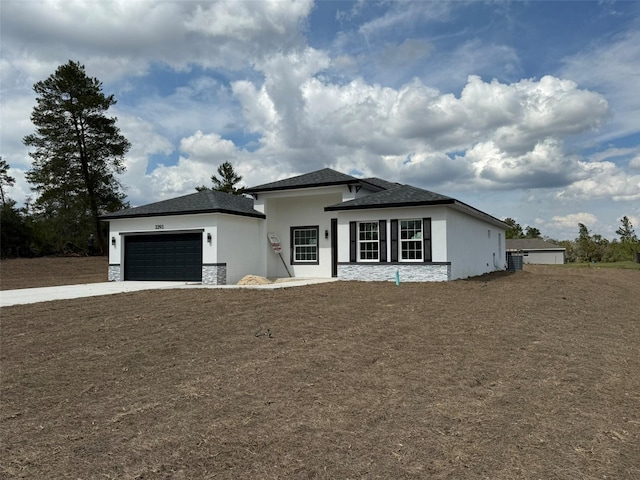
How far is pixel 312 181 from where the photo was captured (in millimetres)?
19891

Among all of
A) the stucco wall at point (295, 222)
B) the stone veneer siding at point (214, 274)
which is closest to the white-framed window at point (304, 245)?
the stucco wall at point (295, 222)

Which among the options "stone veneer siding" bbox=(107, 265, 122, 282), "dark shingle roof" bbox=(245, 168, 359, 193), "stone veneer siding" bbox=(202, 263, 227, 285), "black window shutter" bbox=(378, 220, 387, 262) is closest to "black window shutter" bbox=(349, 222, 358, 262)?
"black window shutter" bbox=(378, 220, 387, 262)

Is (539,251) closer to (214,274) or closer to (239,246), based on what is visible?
(239,246)

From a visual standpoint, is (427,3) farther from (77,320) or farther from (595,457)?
(595,457)

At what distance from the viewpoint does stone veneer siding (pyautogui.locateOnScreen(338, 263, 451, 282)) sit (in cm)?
1680

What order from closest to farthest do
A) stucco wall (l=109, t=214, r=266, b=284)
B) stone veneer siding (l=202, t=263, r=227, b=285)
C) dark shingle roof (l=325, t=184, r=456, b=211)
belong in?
dark shingle roof (l=325, t=184, r=456, b=211) < stone veneer siding (l=202, t=263, r=227, b=285) < stucco wall (l=109, t=214, r=266, b=284)

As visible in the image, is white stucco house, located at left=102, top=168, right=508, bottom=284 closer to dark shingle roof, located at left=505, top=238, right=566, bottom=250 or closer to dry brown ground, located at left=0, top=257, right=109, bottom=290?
dry brown ground, located at left=0, top=257, right=109, bottom=290

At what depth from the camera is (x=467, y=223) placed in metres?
20.0

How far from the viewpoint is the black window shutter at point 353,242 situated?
18.1 metres

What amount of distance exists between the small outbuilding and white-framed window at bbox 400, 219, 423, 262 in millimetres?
44377

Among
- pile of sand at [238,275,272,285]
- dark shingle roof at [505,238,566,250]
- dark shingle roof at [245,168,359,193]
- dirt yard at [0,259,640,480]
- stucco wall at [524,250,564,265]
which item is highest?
dark shingle roof at [245,168,359,193]

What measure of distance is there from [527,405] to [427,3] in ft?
40.5

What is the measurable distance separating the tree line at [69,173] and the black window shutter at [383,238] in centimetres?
1890

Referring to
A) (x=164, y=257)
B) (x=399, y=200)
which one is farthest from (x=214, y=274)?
(x=399, y=200)
